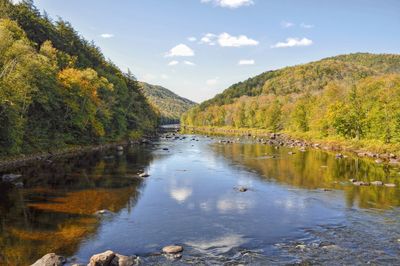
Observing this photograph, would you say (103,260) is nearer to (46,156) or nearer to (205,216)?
(205,216)

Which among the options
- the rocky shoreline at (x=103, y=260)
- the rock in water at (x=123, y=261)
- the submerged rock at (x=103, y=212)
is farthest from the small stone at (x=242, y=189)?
the rock in water at (x=123, y=261)

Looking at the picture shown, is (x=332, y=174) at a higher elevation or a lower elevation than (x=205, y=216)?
higher

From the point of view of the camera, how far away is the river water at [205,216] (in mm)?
24844

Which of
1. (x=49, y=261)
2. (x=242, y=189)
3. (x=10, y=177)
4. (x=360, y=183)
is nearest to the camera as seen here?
(x=49, y=261)

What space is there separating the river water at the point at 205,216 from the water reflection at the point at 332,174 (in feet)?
0.53

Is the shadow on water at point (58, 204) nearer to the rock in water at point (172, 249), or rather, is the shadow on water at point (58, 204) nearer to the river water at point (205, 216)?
the river water at point (205, 216)

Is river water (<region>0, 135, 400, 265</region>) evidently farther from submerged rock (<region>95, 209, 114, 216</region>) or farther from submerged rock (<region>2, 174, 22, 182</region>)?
submerged rock (<region>2, 174, 22, 182</region>)

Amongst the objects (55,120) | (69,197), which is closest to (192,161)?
(55,120)

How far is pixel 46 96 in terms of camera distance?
69.2 meters

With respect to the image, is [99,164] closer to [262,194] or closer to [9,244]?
[262,194]

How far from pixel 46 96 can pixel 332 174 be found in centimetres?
5359

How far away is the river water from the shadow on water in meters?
0.10

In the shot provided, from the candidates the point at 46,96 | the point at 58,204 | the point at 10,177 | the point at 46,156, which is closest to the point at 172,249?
the point at 58,204

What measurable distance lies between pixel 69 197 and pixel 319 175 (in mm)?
37508
